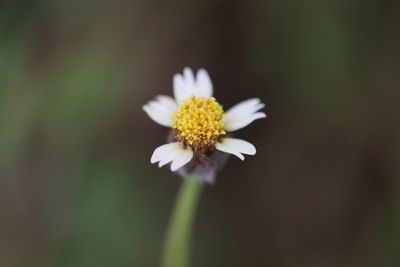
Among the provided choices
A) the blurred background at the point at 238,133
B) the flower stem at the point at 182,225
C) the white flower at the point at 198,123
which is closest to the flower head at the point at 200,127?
the white flower at the point at 198,123

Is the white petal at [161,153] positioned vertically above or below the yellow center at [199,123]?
below

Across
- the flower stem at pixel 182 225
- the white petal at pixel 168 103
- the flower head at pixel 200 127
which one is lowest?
the flower stem at pixel 182 225

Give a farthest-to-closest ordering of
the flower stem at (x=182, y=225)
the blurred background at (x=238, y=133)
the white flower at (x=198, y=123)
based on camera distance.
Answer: the blurred background at (x=238, y=133) < the flower stem at (x=182, y=225) < the white flower at (x=198, y=123)

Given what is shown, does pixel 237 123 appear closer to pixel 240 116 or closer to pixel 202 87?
pixel 240 116

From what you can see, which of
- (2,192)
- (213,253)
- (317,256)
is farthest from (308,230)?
(2,192)

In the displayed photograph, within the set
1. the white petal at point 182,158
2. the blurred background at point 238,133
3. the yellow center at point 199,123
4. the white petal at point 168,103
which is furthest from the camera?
the blurred background at point 238,133

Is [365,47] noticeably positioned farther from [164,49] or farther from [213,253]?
[213,253]

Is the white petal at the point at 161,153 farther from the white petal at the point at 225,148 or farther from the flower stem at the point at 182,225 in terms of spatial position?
the flower stem at the point at 182,225

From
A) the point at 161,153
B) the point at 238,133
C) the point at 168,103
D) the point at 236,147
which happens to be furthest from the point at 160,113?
the point at 238,133
